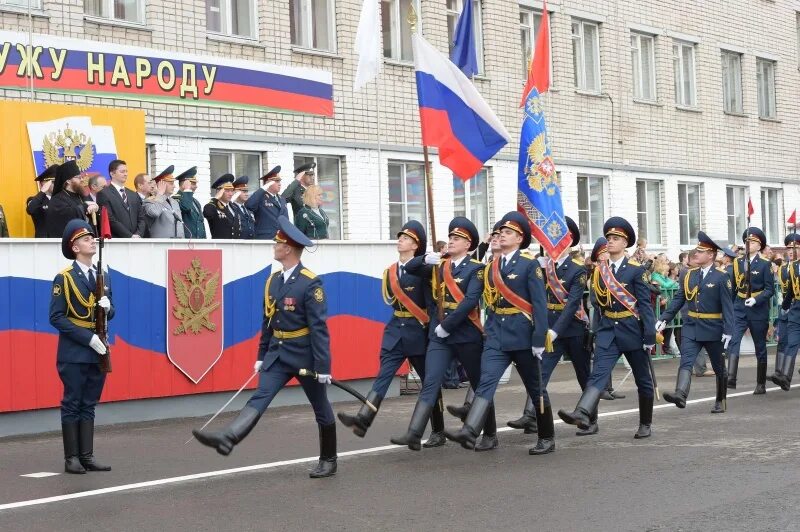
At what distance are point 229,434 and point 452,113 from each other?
187 inches

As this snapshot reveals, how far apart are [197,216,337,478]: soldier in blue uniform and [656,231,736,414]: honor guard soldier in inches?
209

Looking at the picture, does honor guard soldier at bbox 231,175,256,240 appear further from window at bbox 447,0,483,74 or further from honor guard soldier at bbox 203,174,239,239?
window at bbox 447,0,483,74

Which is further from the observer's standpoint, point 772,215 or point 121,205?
point 772,215

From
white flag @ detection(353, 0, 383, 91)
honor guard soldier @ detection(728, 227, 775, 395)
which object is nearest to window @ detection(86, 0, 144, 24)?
white flag @ detection(353, 0, 383, 91)

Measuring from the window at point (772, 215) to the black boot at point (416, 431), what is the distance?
26866 mm

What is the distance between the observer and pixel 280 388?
33.5 ft

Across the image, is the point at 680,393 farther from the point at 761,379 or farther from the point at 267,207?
the point at 267,207

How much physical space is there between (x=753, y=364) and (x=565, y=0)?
9715mm

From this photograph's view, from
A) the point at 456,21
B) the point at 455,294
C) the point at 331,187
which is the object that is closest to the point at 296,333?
the point at 455,294

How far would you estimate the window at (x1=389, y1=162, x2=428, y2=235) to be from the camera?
2444 centimetres

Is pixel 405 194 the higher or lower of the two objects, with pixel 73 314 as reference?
higher

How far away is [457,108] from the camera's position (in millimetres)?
13250

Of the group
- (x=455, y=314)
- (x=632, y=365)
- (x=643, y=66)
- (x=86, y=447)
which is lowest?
(x=86, y=447)

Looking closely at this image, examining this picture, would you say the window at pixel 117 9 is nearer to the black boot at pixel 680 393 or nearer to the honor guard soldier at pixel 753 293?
the honor guard soldier at pixel 753 293
